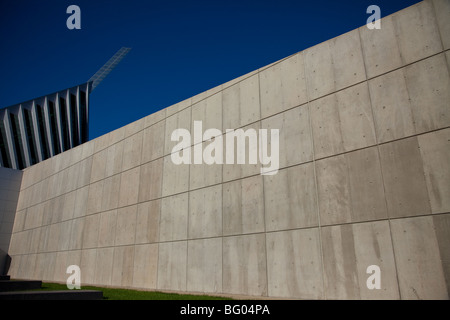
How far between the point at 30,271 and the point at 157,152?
16508 mm

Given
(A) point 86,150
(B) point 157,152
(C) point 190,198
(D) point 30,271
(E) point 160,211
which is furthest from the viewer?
(D) point 30,271

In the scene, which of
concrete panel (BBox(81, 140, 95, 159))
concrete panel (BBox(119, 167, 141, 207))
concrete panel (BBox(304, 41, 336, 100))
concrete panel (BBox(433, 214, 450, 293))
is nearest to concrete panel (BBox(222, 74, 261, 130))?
concrete panel (BBox(304, 41, 336, 100))

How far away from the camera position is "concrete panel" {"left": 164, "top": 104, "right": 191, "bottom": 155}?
16.4 m

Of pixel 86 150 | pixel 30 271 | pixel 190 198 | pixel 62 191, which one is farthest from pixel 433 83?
pixel 30 271

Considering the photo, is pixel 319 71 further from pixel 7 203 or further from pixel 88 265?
pixel 7 203

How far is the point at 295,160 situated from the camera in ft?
37.9

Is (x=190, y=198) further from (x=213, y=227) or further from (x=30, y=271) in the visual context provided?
(x=30, y=271)

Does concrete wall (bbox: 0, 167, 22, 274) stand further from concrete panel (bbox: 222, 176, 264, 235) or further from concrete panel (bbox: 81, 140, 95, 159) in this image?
concrete panel (bbox: 222, 176, 264, 235)

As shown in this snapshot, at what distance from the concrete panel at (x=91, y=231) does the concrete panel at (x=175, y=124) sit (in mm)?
6952

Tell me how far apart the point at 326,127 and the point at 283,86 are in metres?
2.71

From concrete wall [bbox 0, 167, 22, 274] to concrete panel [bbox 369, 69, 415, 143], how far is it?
3138cm

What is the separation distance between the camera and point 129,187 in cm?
1833

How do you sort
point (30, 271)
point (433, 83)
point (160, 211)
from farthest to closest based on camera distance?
Answer: 1. point (30, 271)
2. point (160, 211)
3. point (433, 83)

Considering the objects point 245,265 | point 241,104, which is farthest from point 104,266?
point 241,104
